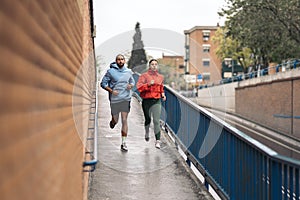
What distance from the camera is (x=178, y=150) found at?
29.1 feet

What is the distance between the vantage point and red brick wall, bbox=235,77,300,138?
24.5 meters

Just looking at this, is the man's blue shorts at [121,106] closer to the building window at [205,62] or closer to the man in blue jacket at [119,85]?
the man in blue jacket at [119,85]

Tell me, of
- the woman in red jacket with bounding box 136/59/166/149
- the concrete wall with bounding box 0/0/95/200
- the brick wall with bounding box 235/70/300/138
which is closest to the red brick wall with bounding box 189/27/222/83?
the brick wall with bounding box 235/70/300/138

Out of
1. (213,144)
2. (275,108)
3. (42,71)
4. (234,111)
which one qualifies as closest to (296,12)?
(275,108)

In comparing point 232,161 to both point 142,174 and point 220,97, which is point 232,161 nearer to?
point 142,174

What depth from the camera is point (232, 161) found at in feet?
17.2

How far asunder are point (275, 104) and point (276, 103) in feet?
0.60

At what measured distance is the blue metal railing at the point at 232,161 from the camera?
3805 mm

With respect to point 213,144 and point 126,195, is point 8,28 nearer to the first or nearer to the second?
point 126,195

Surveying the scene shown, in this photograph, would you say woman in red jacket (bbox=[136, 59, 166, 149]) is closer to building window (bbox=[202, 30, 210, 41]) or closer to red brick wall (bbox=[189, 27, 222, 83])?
red brick wall (bbox=[189, 27, 222, 83])

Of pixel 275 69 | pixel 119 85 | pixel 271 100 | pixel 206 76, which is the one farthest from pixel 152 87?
pixel 206 76

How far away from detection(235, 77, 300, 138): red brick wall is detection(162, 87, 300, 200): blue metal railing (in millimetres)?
16799

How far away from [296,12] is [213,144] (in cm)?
2438

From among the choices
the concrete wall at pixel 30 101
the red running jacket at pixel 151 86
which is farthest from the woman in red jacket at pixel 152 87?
the concrete wall at pixel 30 101
